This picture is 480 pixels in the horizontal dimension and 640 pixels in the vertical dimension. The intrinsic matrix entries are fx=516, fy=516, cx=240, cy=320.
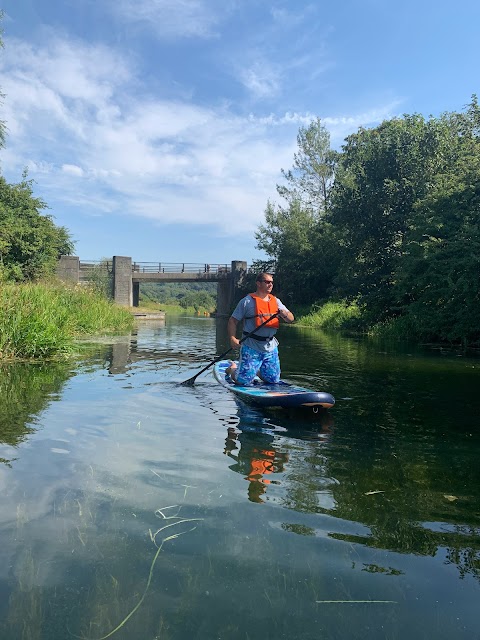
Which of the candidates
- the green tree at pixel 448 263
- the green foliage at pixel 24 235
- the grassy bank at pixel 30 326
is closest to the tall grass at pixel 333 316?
the green tree at pixel 448 263

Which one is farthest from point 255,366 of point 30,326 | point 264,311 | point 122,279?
point 122,279

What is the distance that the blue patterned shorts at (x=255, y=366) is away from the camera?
7.84 m

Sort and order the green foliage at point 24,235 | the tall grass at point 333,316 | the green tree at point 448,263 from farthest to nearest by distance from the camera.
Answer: the tall grass at point 333,316 < the green foliage at point 24,235 < the green tree at point 448,263

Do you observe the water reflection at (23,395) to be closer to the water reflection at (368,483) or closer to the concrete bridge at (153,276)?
the water reflection at (368,483)

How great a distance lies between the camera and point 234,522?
11.1ft

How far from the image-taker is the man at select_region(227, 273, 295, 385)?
755 cm

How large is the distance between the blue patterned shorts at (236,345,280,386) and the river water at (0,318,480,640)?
72 cm

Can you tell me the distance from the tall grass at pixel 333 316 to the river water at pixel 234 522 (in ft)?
73.5

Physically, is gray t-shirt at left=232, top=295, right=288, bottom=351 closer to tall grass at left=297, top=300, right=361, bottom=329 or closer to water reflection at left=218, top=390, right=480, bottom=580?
water reflection at left=218, top=390, right=480, bottom=580

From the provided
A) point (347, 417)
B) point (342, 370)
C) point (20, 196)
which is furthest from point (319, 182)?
point (347, 417)

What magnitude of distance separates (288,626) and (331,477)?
6.80ft

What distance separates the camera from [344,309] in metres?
32.3

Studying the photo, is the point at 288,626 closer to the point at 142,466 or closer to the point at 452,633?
the point at 452,633

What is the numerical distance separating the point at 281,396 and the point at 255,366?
4.41 ft
